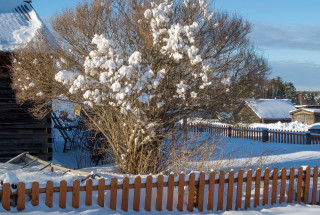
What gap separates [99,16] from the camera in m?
8.41

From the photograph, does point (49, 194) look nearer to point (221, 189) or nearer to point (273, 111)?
point (221, 189)

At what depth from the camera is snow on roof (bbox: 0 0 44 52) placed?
364 inches

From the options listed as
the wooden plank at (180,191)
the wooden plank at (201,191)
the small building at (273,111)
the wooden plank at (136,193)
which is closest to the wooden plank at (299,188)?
the wooden plank at (201,191)

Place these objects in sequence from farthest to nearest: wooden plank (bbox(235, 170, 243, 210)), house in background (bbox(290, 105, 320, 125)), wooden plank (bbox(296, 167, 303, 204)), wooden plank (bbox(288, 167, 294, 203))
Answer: house in background (bbox(290, 105, 320, 125)) → wooden plank (bbox(296, 167, 303, 204)) → wooden plank (bbox(288, 167, 294, 203)) → wooden plank (bbox(235, 170, 243, 210))

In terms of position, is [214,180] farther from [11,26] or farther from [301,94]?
[301,94]

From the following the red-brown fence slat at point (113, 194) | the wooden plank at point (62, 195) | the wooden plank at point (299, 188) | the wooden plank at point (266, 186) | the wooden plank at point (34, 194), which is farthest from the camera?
Result: the wooden plank at point (299, 188)

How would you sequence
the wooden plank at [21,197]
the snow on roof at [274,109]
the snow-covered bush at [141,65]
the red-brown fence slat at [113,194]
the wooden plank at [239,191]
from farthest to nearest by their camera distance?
the snow on roof at [274,109], the snow-covered bush at [141,65], the wooden plank at [239,191], the red-brown fence slat at [113,194], the wooden plank at [21,197]

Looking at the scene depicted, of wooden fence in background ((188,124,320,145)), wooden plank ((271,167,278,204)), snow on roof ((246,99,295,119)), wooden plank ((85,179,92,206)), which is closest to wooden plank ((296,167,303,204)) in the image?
wooden plank ((271,167,278,204))

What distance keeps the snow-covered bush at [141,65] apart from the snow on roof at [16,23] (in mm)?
721

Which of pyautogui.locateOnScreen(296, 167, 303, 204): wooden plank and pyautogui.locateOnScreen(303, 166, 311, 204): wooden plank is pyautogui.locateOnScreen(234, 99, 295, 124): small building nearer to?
pyautogui.locateOnScreen(303, 166, 311, 204): wooden plank

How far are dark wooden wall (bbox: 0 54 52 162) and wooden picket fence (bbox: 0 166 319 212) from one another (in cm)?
592

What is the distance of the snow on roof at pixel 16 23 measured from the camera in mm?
9250

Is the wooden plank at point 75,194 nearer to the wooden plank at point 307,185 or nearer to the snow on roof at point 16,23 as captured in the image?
the wooden plank at point 307,185

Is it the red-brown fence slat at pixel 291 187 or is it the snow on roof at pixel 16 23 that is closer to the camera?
the red-brown fence slat at pixel 291 187
